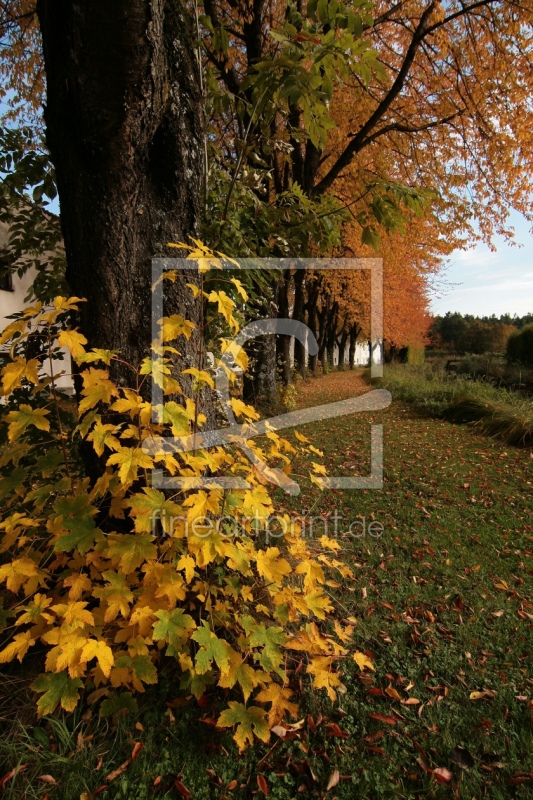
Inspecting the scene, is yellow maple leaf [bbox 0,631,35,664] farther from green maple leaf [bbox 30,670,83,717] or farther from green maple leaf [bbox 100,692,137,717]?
green maple leaf [bbox 100,692,137,717]

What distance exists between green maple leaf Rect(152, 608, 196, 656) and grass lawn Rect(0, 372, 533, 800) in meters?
0.54

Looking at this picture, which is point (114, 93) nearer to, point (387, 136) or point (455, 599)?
point (455, 599)

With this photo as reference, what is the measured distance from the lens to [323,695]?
197 centimetres

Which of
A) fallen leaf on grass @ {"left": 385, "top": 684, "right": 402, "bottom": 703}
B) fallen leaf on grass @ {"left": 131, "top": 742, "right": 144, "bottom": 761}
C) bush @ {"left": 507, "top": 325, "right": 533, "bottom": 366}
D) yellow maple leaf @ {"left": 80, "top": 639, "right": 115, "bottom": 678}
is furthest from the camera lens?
bush @ {"left": 507, "top": 325, "right": 533, "bottom": 366}

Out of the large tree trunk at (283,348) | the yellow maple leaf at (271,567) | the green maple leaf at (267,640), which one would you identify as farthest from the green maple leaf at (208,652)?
the large tree trunk at (283,348)

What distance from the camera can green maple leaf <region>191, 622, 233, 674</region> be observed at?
1.40 meters

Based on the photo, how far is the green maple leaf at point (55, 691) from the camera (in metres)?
1.40

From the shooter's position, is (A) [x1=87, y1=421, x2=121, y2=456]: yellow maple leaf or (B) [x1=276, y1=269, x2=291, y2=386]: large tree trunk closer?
(A) [x1=87, y1=421, x2=121, y2=456]: yellow maple leaf

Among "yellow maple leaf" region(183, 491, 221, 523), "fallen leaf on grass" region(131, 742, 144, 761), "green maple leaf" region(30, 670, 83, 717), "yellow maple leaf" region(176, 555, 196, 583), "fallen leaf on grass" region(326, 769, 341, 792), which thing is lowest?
"fallen leaf on grass" region(326, 769, 341, 792)

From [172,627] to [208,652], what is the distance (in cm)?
15

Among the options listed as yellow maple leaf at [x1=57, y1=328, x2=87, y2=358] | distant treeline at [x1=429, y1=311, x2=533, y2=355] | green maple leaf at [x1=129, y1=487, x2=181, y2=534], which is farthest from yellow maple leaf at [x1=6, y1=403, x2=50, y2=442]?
distant treeline at [x1=429, y1=311, x2=533, y2=355]

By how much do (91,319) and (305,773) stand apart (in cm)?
212

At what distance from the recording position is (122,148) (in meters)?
1.80

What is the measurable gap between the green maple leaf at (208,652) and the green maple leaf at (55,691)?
43 centimetres
